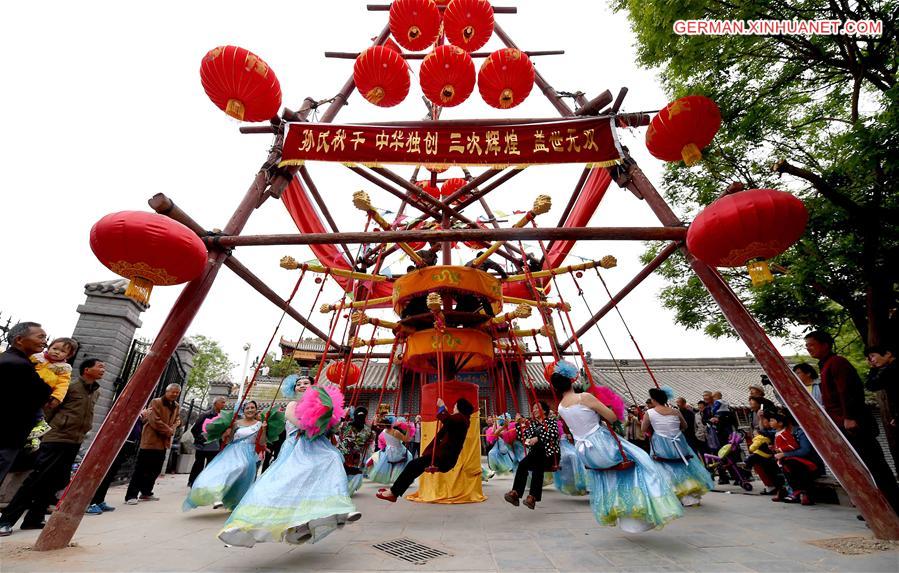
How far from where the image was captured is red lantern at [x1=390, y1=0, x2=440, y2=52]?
5.76 metres

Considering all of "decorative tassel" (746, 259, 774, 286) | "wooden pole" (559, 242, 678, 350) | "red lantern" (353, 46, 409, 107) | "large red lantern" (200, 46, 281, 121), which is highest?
"red lantern" (353, 46, 409, 107)

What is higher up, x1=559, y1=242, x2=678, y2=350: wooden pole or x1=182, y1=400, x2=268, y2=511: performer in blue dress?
x1=559, y1=242, x2=678, y2=350: wooden pole

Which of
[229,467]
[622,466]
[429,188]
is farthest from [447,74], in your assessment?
[229,467]

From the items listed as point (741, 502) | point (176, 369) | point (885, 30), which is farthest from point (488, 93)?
point (176, 369)

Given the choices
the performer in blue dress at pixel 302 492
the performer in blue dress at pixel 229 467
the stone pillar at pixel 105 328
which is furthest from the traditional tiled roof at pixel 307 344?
the performer in blue dress at pixel 302 492

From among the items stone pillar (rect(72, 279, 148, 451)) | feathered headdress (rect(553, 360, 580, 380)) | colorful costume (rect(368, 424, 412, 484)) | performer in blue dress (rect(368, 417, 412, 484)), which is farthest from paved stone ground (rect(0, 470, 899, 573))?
colorful costume (rect(368, 424, 412, 484))

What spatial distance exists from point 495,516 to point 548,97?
5747 mm

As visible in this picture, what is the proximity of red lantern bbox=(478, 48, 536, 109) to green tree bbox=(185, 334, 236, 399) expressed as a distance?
3642 centimetres

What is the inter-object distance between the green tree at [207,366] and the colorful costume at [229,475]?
34.1m

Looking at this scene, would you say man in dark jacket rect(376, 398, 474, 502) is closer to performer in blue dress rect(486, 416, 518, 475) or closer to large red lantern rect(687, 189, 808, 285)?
large red lantern rect(687, 189, 808, 285)

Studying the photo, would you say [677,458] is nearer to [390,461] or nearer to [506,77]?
[390,461]

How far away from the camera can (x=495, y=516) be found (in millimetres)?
4590

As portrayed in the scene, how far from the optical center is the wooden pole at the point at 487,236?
432 cm

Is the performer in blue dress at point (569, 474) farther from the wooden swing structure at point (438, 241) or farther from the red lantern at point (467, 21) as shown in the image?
the red lantern at point (467, 21)
